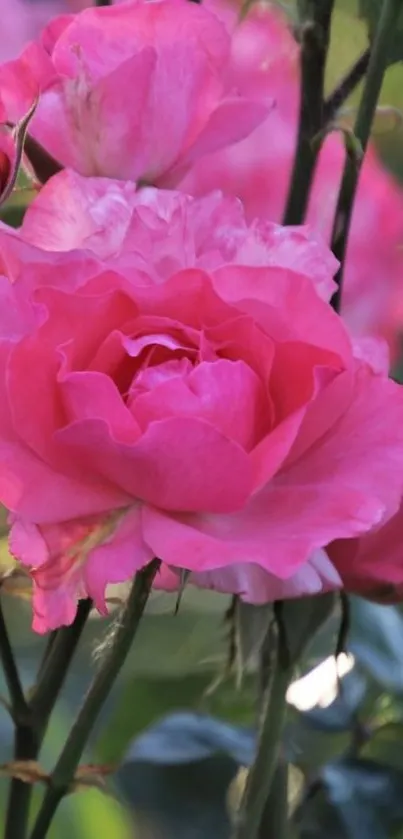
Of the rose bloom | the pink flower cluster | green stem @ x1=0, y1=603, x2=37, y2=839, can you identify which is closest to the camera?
the pink flower cluster

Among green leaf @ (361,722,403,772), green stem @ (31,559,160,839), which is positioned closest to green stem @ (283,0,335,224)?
green stem @ (31,559,160,839)

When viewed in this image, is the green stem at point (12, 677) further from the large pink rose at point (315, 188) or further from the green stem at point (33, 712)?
the large pink rose at point (315, 188)

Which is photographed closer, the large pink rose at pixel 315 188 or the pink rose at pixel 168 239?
the pink rose at pixel 168 239

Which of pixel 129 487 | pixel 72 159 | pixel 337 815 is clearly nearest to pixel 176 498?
pixel 129 487

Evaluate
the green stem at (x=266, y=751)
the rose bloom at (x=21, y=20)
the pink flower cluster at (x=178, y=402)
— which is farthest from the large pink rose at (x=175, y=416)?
the rose bloom at (x=21, y=20)

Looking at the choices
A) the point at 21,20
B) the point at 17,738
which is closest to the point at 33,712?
the point at 17,738

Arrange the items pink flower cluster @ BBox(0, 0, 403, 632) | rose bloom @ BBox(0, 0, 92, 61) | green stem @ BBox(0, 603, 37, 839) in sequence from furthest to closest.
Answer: rose bloom @ BBox(0, 0, 92, 61)
green stem @ BBox(0, 603, 37, 839)
pink flower cluster @ BBox(0, 0, 403, 632)

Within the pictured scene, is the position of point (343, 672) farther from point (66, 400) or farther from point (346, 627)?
point (66, 400)

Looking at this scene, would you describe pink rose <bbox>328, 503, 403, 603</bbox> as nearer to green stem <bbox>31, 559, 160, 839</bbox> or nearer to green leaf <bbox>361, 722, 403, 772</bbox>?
green stem <bbox>31, 559, 160, 839</bbox>
